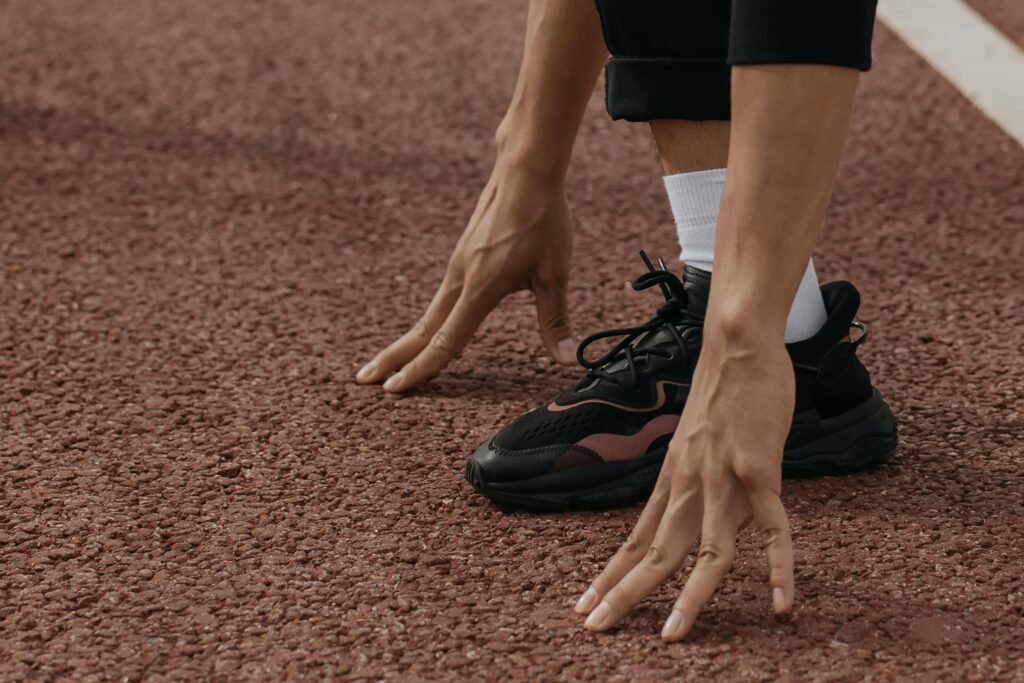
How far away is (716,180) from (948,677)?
62 centimetres

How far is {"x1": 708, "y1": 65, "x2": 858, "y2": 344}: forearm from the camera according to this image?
51.8 inches

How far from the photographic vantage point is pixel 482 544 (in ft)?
5.18

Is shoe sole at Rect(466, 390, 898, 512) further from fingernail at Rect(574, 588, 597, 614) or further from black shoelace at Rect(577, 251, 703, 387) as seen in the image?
fingernail at Rect(574, 588, 597, 614)

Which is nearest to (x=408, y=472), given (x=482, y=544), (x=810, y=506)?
(x=482, y=544)

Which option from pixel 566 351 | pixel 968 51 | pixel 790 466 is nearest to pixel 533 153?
pixel 566 351

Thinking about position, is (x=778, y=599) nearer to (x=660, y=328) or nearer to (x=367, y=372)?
(x=660, y=328)

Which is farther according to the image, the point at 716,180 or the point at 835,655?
the point at 716,180

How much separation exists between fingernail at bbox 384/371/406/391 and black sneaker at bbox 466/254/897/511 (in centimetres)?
34

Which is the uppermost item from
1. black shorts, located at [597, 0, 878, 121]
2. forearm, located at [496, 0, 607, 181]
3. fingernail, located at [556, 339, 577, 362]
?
black shorts, located at [597, 0, 878, 121]

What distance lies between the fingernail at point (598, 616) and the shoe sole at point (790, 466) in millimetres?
266

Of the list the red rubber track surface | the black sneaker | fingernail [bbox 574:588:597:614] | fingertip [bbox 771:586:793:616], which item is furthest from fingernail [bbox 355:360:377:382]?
fingertip [bbox 771:586:793:616]

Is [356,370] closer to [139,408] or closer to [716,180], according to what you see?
[139,408]

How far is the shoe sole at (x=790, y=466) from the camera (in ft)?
5.35

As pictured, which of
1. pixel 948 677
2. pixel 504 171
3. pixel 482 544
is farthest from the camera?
pixel 504 171
